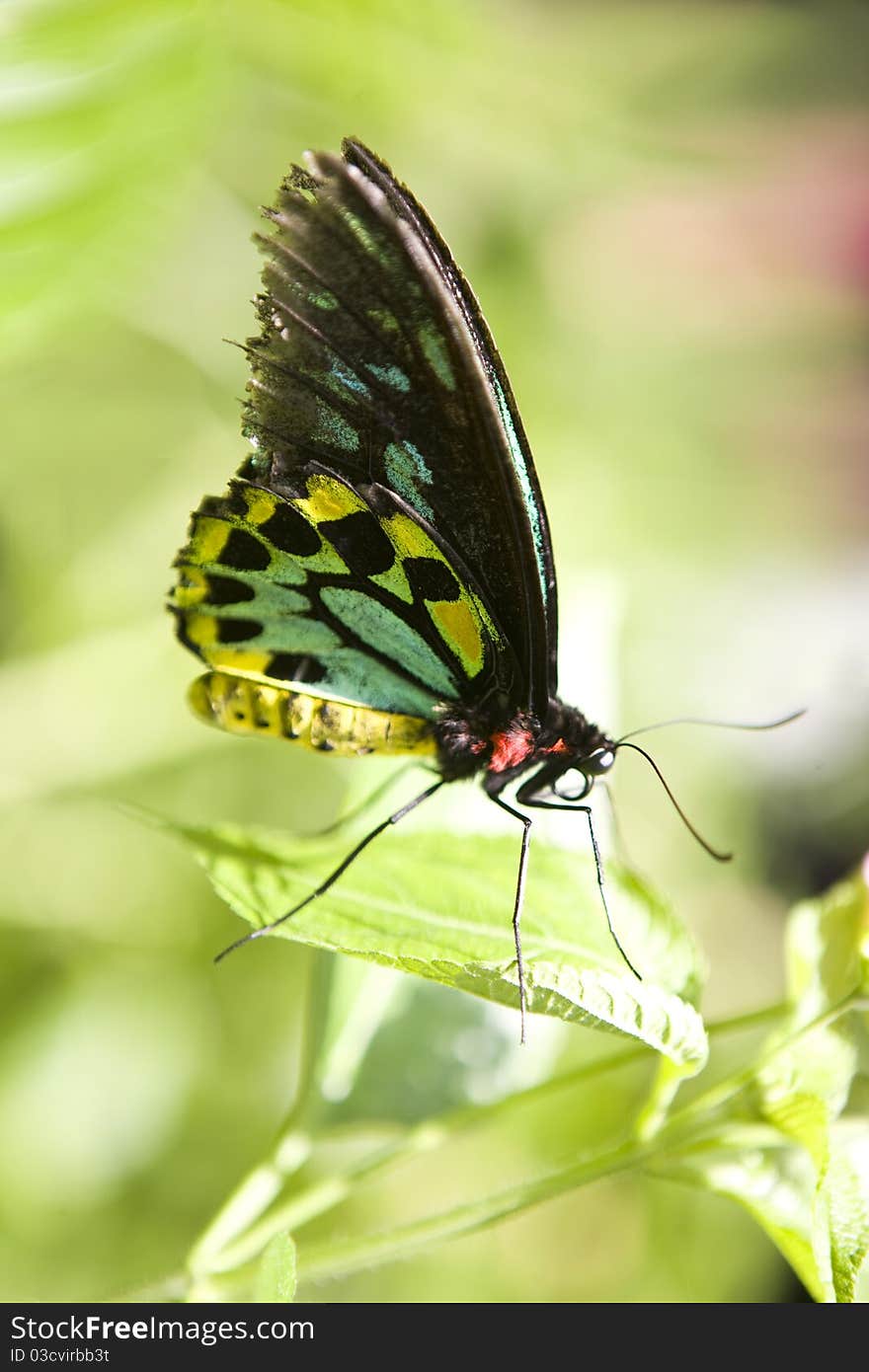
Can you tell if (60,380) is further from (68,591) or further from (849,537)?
(849,537)

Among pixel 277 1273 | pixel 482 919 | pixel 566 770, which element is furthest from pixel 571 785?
pixel 277 1273

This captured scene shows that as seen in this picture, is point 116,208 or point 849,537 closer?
point 116,208

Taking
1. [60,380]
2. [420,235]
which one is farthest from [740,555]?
[420,235]

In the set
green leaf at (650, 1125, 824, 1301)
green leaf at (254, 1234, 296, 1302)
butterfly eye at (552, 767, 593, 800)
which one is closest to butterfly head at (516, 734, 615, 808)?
butterfly eye at (552, 767, 593, 800)

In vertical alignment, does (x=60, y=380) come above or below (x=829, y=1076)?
above

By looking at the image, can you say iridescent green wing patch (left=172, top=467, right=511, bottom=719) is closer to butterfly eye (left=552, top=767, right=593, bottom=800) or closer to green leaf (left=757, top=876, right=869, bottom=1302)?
butterfly eye (left=552, top=767, right=593, bottom=800)

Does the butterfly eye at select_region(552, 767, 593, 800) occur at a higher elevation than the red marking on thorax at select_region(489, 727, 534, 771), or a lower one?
lower

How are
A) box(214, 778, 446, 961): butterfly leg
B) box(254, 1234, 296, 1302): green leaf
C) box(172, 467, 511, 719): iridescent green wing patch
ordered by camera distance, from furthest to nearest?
box(172, 467, 511, 719): iridescent green wing patch, box(214, 778, 446, 961): butterfly leg, box(254, 1234, 296, 1302): green leaf
